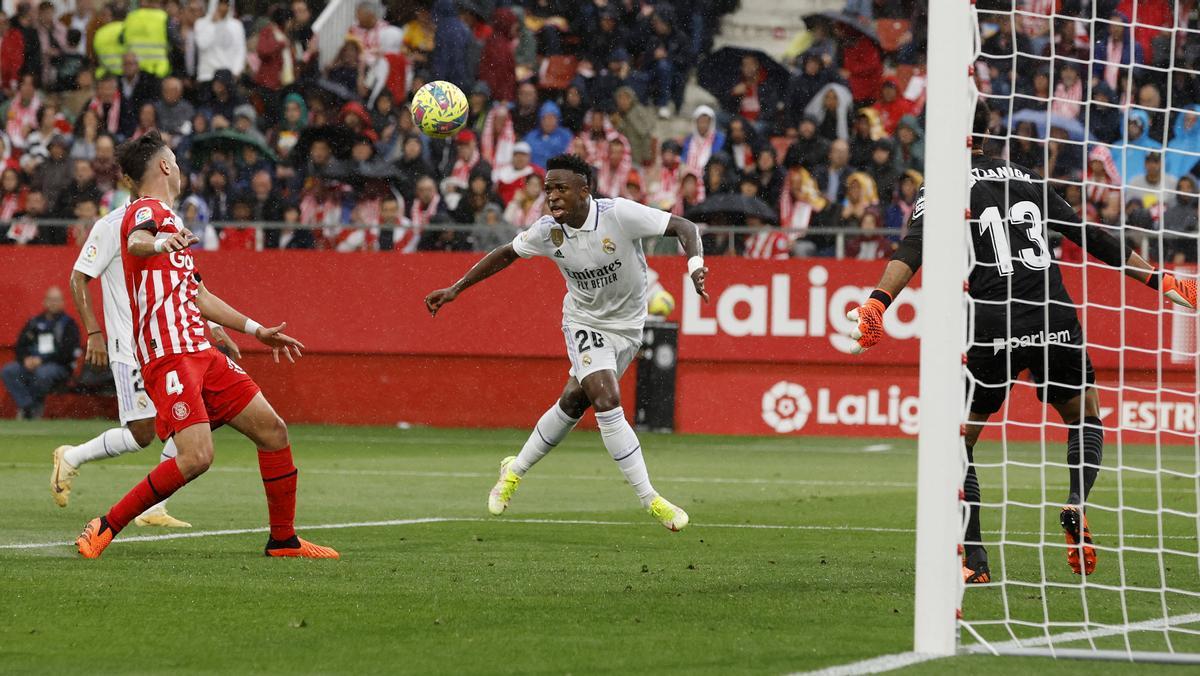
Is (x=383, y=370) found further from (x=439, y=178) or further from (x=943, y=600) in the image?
(x=943, y=600)

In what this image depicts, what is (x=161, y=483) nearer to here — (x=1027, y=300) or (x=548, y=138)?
(x=1027, y=300)

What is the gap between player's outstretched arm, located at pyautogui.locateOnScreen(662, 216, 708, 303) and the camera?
29.3 ft

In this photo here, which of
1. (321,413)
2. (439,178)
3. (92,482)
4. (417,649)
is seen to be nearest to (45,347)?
(321,413)

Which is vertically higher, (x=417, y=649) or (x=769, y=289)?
(x=769, y=289)

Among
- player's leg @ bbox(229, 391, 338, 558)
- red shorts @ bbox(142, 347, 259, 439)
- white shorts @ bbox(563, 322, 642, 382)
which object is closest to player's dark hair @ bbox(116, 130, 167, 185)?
red shorts @ bbox(142, 347, 259, 439)

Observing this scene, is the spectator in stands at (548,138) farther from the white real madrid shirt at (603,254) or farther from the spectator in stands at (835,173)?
the white real madrid shirt at (603,254)

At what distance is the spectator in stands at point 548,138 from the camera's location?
22.0 m

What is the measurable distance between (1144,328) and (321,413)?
32.9 ft

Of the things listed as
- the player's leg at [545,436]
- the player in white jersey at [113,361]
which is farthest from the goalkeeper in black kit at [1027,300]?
the player in white jersey at [113,361]

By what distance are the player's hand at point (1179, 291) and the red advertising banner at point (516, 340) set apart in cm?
1168

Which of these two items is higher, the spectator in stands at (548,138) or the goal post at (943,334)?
the spectator in stands at (548,138)

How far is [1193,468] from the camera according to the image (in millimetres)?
17484

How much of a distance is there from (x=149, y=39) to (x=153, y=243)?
16551 millimetres

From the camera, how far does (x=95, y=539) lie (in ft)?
27.8
